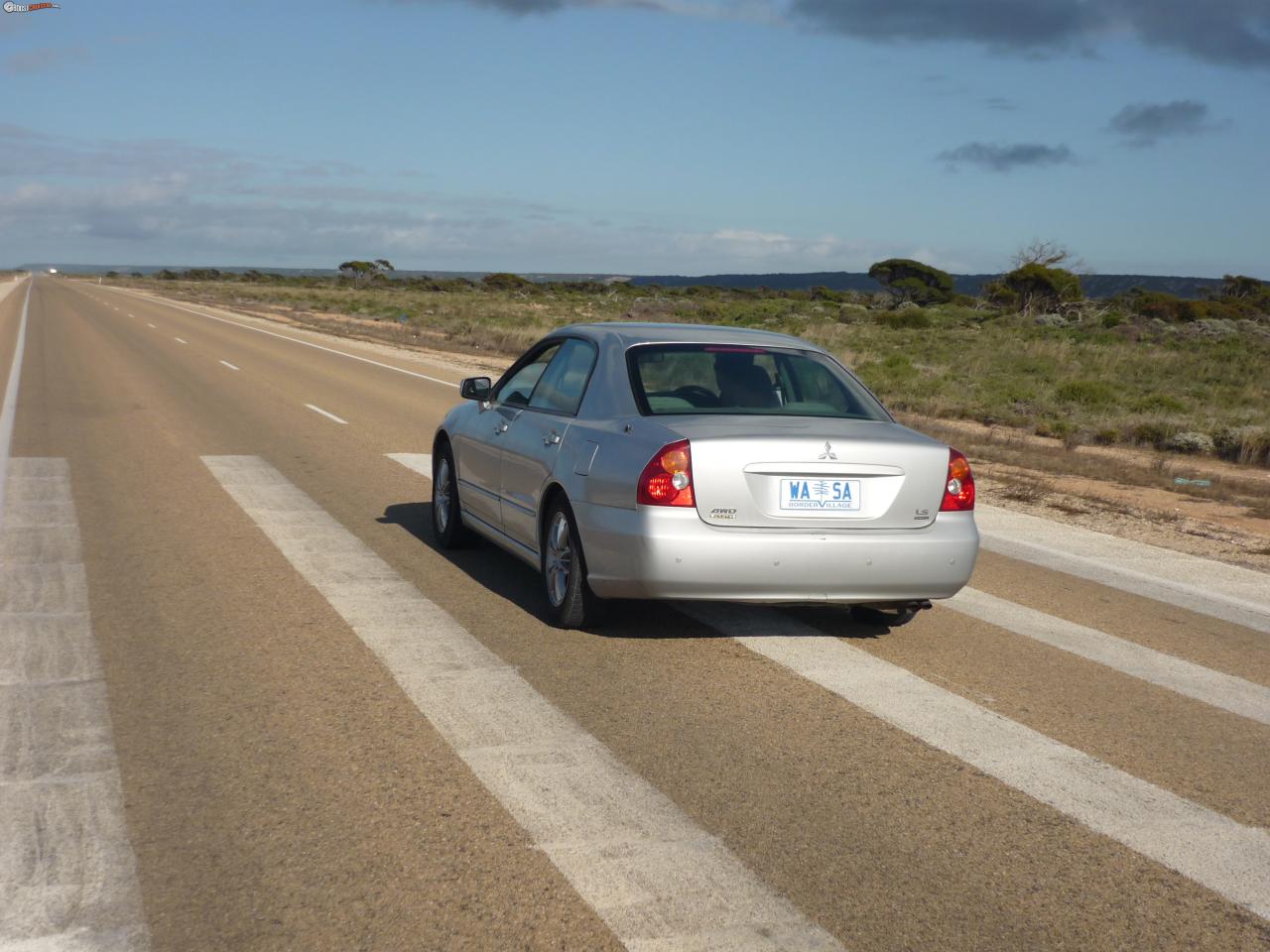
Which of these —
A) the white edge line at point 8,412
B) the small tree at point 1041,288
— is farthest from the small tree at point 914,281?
the white edge line at point 8,412

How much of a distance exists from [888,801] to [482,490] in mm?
4018

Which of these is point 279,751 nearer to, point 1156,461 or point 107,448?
point 107,448

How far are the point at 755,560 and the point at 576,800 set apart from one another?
1.91 metres

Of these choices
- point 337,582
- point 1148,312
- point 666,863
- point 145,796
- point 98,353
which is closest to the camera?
point 666,863

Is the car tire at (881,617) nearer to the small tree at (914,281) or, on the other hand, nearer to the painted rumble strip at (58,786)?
the painted rumble strip at (58,786)

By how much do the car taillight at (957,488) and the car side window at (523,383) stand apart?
2.40 metres

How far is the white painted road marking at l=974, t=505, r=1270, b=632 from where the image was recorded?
828 centimetres

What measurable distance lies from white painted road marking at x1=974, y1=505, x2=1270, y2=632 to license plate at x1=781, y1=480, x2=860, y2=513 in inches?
113

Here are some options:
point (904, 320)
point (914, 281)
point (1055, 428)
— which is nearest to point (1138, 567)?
point (1055, 428)

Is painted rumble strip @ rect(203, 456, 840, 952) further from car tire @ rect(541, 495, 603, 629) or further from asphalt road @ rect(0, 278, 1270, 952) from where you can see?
car tire @ rect(541, 495, 603, 629)

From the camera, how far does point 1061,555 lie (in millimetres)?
9633

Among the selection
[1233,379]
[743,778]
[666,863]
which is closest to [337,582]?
[743,778]

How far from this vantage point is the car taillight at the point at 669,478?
20.0ft

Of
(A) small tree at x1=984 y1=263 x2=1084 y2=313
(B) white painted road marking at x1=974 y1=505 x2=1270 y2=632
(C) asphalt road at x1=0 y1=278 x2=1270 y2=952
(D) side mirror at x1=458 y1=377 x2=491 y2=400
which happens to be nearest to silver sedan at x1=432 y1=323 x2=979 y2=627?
(C) asphalt road at x1=0 y1=278 x2=1270 y2=952
